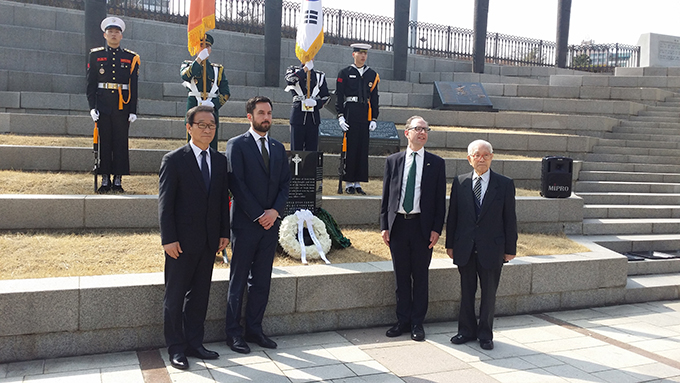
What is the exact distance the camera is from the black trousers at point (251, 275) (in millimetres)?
4992

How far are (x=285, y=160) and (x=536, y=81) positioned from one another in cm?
1514

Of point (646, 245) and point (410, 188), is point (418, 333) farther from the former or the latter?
point (646, 245)

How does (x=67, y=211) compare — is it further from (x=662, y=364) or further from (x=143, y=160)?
(x=662, y=364)

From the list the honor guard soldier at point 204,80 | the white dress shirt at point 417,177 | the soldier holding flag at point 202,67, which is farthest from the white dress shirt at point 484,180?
the honor guard soldier at point 204,80

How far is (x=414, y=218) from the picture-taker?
219 inches

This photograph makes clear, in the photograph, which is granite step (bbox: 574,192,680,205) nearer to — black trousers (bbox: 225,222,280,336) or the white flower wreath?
the white flower wreath

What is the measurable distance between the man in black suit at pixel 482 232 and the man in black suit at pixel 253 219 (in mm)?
1672

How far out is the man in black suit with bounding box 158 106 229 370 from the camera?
4516mm

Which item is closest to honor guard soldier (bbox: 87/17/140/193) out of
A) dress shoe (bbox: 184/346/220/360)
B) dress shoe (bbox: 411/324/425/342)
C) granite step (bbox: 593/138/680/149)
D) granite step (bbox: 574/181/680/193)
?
dress shoe (bbox: 184/346/220/360)

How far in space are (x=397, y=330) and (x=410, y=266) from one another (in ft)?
2.04

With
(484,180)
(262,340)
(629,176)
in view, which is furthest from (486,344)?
(629,176)

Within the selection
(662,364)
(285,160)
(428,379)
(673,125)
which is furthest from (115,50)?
(673,125)

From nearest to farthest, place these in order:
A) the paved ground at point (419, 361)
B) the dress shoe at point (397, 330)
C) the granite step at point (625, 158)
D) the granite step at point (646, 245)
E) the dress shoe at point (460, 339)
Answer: the paved ground at point (419, 361), the dress shoe at point (460, 339), the dress shoe at point (397, 330), the granite step at point (646, 245), the granite step at point (625, 158)

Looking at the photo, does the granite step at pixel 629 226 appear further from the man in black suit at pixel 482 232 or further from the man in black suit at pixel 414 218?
the man in black suit at pixel 414 218
